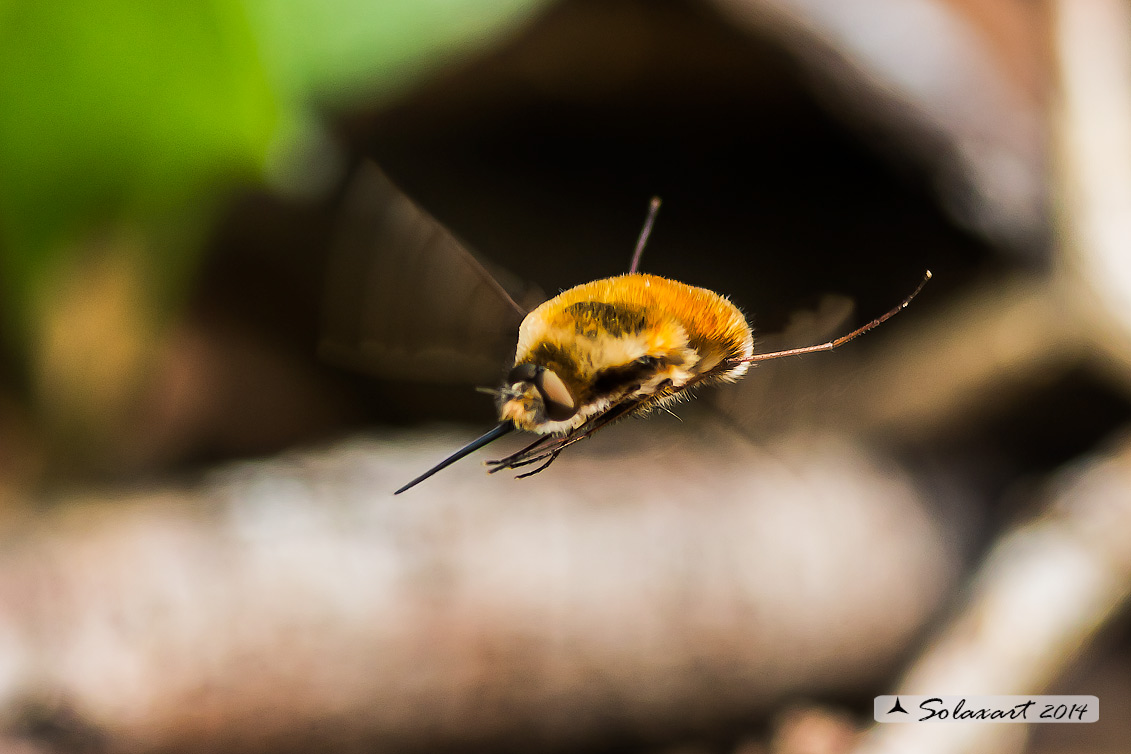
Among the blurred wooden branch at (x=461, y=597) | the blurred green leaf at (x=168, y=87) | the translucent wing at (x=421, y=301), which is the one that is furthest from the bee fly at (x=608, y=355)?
the blurred green leaf at (x=168, y=87)

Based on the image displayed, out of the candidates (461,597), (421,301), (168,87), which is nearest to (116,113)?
(168,87)

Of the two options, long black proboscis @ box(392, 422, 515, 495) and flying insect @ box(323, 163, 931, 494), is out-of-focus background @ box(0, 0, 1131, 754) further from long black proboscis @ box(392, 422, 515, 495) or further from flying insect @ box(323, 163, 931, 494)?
long black proboscis @ box(392, 422, 515, 495)

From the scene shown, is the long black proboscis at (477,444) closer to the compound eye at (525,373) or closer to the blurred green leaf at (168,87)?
the compound eye at (525,373)

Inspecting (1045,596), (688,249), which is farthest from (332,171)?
(1045,596)

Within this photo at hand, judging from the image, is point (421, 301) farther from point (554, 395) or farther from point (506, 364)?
point (554, 395)

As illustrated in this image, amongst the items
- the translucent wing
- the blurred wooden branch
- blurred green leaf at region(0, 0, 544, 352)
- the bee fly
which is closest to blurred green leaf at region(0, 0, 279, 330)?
blurred green leaf at region(0, 0, 544, 352)

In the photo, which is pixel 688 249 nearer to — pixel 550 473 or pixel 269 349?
pixel 550 473
